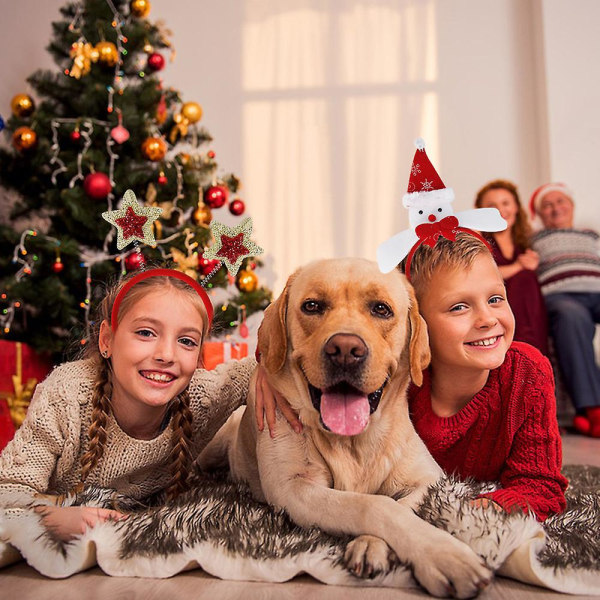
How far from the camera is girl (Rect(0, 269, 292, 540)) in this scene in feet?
5.64

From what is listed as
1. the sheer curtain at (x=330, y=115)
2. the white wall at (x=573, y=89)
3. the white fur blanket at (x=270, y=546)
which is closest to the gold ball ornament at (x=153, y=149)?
the sheer curtain at (x=330, y=115)

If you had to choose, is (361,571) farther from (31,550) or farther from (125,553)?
(31,550)

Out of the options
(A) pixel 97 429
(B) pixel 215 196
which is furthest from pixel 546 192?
(A) pixel 97 429

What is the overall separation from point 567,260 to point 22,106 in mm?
4164

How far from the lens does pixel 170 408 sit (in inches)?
78.5

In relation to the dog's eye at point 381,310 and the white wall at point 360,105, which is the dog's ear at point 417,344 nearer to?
the dog's eye at point 381,310

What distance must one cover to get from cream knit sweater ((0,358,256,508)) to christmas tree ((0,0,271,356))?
1654 millimetres

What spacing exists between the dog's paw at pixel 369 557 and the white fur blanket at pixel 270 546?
2 cm

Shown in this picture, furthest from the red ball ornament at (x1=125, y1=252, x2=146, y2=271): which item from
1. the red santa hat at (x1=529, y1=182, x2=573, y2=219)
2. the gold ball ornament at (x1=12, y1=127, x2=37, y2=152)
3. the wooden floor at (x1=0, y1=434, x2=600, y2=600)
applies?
the red santa hat at (x1=529, y1=182, x2=573, y2=219)

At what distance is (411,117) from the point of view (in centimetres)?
598

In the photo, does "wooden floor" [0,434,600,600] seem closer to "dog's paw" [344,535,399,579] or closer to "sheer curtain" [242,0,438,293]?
"dog's paw" [344,535,399,579]

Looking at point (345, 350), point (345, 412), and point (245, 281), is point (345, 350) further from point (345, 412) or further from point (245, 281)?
point (245, 281)

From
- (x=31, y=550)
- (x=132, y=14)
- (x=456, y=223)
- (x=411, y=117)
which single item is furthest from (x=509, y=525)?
(x=411, y=117)

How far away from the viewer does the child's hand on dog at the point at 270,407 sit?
1.66 m
